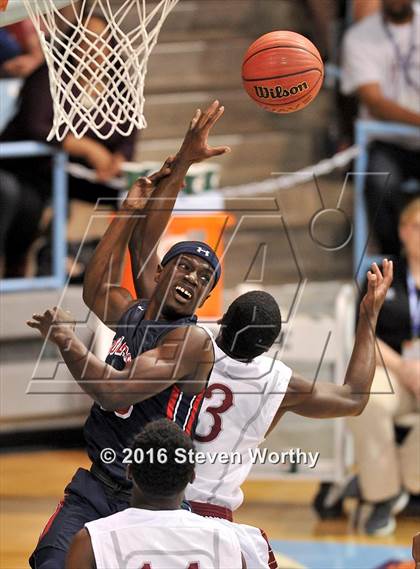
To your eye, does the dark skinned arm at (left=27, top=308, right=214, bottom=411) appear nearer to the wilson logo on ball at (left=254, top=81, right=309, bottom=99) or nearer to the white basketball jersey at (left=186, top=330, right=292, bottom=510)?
the white basketball jersey at (left=186, top=330, right=292, bottom=510)

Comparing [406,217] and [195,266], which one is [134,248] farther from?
[406,217]

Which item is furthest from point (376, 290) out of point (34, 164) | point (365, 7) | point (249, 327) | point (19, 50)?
point (19, 50)

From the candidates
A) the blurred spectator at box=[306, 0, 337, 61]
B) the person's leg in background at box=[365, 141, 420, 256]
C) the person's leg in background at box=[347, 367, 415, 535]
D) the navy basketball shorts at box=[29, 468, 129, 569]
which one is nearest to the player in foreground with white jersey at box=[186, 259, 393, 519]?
the navy basketball shorts at box=[29, 468, 129, 569]

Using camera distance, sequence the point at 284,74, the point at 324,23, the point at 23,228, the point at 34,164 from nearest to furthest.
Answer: the point at 284,74, the point at 23,228, the point at 34,164, the point at 324,23

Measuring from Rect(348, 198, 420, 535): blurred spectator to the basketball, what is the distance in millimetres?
2170

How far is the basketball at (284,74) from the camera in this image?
5109 mm

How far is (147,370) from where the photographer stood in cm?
425

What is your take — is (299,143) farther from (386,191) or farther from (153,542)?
(153,542)

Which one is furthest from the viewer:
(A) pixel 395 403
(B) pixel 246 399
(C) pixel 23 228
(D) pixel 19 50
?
(D) pixel 19 50

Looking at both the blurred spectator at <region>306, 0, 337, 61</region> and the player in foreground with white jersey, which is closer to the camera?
the player in foreground with white jersey

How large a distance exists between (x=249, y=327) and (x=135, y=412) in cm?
51

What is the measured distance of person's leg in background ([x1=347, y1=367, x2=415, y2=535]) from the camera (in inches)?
277

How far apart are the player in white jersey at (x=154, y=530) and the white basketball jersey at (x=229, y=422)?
85cm

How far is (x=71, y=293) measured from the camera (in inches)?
312
